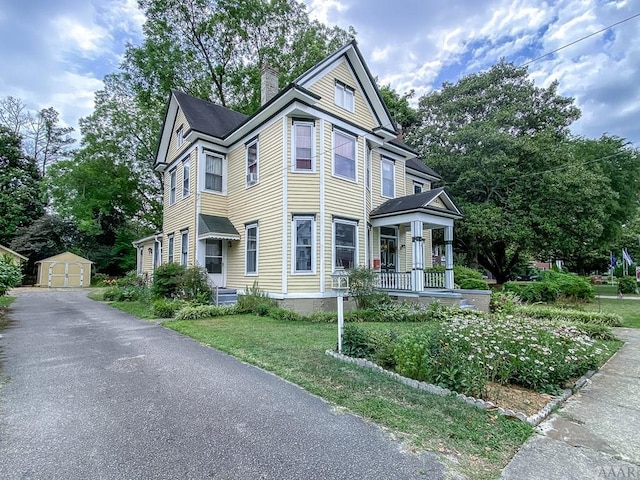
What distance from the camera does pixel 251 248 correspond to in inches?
516

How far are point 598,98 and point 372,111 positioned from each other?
900 centimetres

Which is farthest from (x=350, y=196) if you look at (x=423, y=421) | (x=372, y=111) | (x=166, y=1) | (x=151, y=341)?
(x=166, y=1)

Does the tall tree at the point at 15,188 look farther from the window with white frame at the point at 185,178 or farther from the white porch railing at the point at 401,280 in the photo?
the white porch railing at the point at 401,280

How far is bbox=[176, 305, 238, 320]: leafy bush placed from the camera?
1033 centimetres

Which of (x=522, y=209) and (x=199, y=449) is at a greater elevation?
(x=522, y=209)

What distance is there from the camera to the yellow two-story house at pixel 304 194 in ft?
37.9

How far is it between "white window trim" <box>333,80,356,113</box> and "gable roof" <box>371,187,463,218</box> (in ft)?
13.7

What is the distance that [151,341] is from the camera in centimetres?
748

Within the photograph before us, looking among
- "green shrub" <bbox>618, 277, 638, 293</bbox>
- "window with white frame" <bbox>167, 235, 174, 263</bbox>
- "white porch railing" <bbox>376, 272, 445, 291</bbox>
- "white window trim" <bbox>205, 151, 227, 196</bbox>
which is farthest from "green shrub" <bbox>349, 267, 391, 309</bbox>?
"green shrub" <bbox>618, 277, 638, 293</bbox>

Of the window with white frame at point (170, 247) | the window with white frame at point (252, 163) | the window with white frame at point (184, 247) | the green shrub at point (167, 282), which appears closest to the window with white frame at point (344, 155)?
the window with white frame at point (252, 163)

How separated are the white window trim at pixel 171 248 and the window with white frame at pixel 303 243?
26.0 feet

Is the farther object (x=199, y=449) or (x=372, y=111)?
(x=372, y=111)

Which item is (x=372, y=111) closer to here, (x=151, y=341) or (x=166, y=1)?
(x=151, y=341)

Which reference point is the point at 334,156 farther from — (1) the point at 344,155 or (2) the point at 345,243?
(2) the point at 345,243
